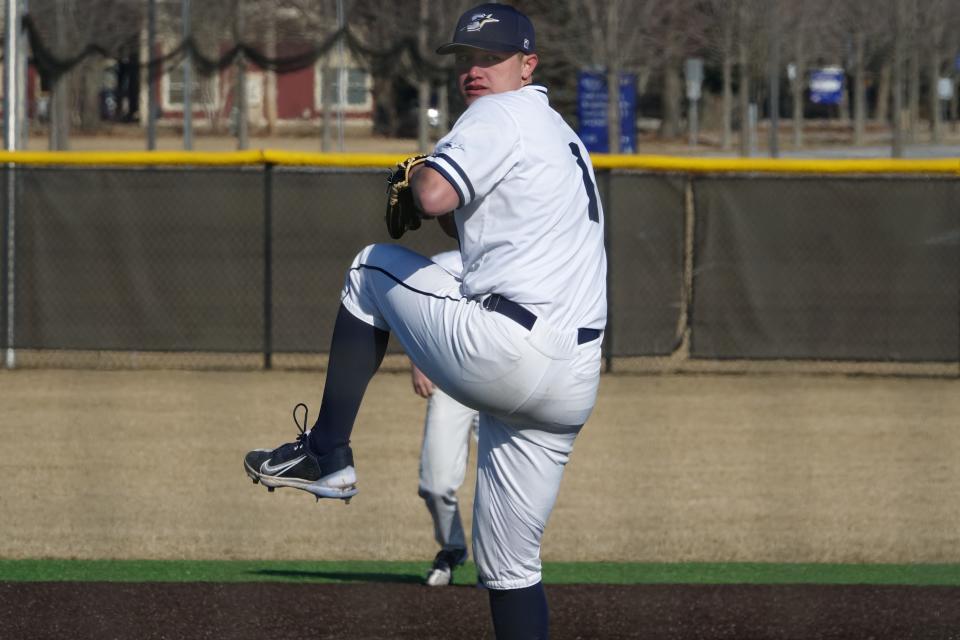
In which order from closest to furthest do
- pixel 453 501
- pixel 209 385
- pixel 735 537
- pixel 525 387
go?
pixel 525 387 → pixel 453 501 → pixel 735 537 → pixel 209 385

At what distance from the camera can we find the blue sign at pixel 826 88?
2927 cm

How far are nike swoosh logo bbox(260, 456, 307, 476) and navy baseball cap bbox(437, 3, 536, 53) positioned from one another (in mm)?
1061

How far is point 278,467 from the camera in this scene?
3633mm

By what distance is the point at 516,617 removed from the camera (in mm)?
3686

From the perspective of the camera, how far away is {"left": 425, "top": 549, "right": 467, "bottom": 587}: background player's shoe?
5.80m

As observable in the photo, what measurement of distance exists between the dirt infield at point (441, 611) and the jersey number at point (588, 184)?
1901 mm

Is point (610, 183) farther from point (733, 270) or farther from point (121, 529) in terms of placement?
point (121, 529)

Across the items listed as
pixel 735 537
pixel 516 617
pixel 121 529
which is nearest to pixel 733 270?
pixel 735 537

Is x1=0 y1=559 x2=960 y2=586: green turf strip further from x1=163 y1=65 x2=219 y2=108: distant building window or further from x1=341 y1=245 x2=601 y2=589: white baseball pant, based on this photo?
x1=163 y1=65 x2=219 y2=108: distant building window

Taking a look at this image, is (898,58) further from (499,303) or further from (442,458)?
(499,303)

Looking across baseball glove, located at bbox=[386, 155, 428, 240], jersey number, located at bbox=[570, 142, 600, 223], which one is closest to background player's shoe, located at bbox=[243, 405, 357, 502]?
baseball glove, located at bbox=[386, 155, 428, 240]

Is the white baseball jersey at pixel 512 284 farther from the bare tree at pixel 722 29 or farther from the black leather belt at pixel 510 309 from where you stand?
the bare tree at pixel 722 29

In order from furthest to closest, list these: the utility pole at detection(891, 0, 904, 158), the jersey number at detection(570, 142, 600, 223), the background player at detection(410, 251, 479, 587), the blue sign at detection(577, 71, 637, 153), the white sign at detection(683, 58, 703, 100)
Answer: the blue sign at detection(577, 71, 637, 153)
the white sign at detection(683, 58, 703, 100)
the utility pole at detection(891, 0, 904, 158)
the background player at detection(410, 251, 479, 587)
the jersey number at detection(570, 142, 600, 223)

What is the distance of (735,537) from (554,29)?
14261 mm
